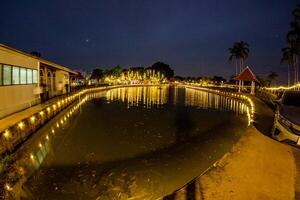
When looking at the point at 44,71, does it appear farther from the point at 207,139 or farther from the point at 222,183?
the point at 222,183

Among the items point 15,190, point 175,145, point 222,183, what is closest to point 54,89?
point 175,145

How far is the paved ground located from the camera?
218 inches

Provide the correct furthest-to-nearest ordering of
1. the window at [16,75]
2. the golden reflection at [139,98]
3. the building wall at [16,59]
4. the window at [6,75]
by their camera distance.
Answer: the golden reflection at [139,98] → the window at [16,75] → the window at [6,75] → the building wall at [16,59]

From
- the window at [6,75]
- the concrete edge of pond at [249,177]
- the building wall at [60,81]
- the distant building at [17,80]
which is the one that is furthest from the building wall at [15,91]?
the building wall at [60,81]

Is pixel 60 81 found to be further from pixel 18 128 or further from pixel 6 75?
pixel 18 128

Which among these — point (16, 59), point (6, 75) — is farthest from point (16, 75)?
point (6, 75)

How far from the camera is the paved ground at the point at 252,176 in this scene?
5.55m

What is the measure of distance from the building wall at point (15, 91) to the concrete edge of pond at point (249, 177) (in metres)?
12.2

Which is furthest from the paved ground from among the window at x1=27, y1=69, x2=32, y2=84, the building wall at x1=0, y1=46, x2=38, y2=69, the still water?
the window at x1=27, y1=69, x2=32, y2=84

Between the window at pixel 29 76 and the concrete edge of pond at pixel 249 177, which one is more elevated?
the window at pixel 29 76

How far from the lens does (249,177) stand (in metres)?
6.49

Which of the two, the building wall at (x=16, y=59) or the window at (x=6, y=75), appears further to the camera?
the window at (x=6, y=75)

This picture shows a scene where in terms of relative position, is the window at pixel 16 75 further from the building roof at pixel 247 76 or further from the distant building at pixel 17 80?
the building roof at pixel 247 76

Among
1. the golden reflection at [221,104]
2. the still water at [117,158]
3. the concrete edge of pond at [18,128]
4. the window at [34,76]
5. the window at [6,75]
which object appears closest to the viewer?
the still water at [117,158]
